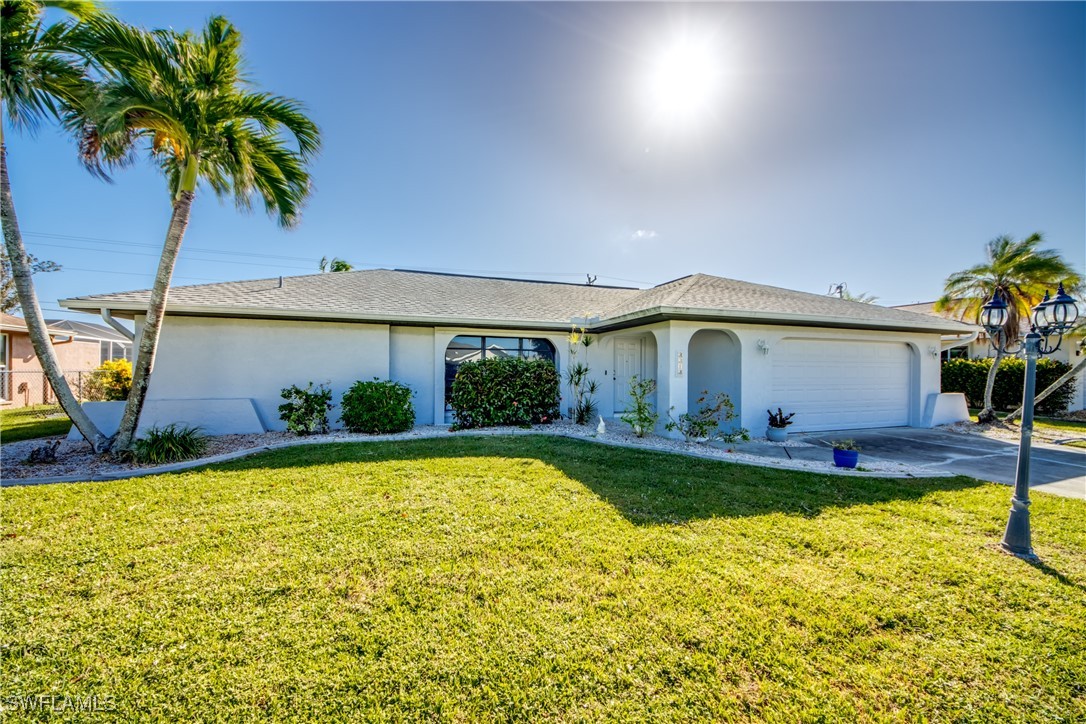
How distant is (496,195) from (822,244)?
11.7 meters

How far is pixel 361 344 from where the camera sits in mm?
10594

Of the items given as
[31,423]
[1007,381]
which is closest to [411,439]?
[31,423]

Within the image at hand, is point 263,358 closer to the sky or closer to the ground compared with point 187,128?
closer to the ground

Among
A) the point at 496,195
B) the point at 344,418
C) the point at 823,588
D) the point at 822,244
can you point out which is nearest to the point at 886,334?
the point at 822,244

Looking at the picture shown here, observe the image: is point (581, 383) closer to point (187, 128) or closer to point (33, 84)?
point (187, 128)

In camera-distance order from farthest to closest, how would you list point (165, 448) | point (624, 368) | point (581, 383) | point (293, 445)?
point (624, 368) → point (581, 383) → point (293, 445) → point (165, 448)

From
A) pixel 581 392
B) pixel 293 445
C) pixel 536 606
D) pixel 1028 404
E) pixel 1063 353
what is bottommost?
pixel 536 606

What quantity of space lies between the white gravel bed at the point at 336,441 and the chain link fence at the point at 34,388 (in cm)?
815

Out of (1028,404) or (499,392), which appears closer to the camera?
(1028,404)

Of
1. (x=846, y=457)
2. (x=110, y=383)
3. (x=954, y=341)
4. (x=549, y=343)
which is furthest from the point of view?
(x=110, y=383)

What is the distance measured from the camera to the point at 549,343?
41.2 ft

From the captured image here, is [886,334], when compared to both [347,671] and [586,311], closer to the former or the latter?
[586,311]

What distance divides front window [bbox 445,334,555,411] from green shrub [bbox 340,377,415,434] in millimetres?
1818

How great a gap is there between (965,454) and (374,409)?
12.9m
